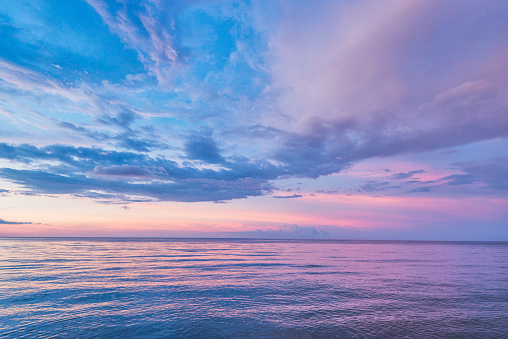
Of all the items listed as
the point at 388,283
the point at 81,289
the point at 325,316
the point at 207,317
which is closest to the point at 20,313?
the point at 81,289

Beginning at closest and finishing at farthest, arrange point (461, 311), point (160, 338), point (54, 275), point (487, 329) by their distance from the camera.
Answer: point (160, 338)
point (487, 329)
point (461, 311)
point (54, 275)

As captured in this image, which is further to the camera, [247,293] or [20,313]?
[247,293]

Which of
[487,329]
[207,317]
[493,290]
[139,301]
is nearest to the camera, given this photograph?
[487,329]

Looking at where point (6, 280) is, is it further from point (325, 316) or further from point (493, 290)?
point (493, 290)

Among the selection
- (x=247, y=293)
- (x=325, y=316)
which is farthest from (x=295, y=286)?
(x=325, y=316)

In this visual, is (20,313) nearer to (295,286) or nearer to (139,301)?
(139,301)

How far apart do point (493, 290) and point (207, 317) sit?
34.6 meters

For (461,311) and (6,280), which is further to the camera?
(6,280)

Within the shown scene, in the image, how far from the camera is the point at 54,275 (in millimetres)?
39906

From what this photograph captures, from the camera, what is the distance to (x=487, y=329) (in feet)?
65.5

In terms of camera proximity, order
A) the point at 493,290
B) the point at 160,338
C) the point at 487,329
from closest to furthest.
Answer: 1. the point at 160,338
2. the point at 487,329
3. the point at 493,290

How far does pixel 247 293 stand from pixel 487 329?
2109 centimetres

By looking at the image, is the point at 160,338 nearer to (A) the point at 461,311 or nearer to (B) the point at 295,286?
(B) the point at 295,286

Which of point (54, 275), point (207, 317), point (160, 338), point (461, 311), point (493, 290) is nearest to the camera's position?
point (160, 338)
